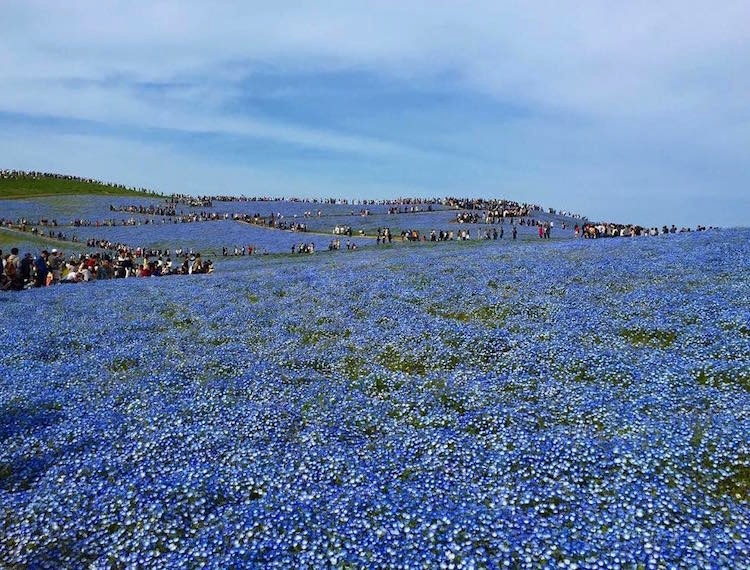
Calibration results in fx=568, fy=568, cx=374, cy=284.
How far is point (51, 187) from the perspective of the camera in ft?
392

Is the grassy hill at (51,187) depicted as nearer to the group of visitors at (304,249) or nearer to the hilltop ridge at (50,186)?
the hilltop ridge at (50,186)

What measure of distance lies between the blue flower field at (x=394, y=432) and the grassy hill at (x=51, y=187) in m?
104

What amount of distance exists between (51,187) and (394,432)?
12943 cm

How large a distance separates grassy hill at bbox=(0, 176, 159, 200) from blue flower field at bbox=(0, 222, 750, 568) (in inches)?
4112

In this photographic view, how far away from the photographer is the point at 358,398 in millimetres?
14000

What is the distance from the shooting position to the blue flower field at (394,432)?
352 inches

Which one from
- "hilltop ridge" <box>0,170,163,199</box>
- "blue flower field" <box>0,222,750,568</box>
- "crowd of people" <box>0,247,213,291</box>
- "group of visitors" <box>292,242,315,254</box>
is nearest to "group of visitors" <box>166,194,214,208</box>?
"hilltop ridge" <box>0,170,163,199</box>

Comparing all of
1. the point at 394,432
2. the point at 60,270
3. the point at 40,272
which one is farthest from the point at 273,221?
the point at 394,432

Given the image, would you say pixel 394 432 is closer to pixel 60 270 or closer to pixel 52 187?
pixel 60 270

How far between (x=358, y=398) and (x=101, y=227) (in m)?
76.8

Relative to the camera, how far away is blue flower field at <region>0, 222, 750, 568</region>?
8.95 metres

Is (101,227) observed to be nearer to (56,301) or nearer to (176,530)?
(56,301)

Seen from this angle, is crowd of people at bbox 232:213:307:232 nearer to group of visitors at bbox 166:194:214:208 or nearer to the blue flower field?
group of visitors at bbox 166:194:214:208

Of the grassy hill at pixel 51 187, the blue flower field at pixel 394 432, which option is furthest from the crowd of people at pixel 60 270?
the grassy hill at pixel 51 187
